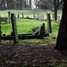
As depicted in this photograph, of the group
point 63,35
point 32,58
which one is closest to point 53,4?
point 63,35

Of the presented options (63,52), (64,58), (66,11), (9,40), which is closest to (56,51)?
(63,52)

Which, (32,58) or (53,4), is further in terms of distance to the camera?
(53,4)

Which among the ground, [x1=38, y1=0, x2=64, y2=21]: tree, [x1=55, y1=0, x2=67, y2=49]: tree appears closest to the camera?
the ground

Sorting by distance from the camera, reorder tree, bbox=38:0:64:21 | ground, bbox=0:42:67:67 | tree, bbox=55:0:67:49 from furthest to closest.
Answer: tree, bbox=38:0:64:21 → tree, bbox=55:0:67:49 → ground, bbox=0:42:67:67

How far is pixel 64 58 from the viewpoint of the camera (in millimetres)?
6695

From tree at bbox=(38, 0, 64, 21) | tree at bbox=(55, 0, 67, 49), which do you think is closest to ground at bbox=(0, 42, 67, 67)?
tree at bbox=(55, 0, 67, 49)

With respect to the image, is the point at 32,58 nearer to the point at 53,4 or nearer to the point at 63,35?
the point at 63,35

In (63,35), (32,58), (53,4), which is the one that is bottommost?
(32,58)

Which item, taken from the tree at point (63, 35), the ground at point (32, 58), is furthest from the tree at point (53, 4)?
the ground at point (32, 58)

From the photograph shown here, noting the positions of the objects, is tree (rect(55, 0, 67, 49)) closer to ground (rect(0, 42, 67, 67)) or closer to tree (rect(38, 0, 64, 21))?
ground (rect(0, 42, 67, 67))

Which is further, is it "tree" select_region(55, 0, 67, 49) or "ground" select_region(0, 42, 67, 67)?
"tree" select_region(55, 0, 67, 49)

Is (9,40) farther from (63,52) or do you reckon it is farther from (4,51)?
(63,52)

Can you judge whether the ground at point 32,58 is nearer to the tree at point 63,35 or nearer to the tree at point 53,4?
the tree at point 63,35

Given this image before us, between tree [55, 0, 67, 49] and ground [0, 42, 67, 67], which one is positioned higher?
tree [55, 0, 67, 49]
